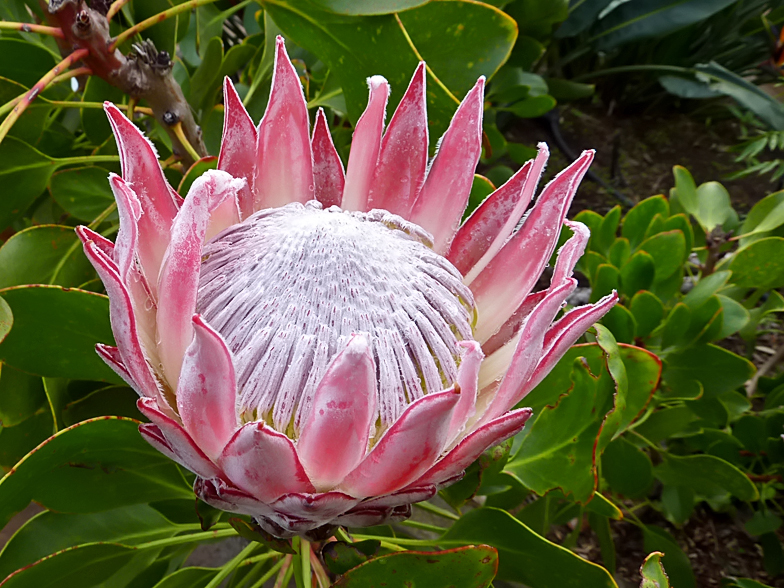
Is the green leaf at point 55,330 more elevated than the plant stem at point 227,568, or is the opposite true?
the green leaf at point 55,330

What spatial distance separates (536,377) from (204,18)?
57.5 inches

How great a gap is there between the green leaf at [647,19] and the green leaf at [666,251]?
2.09 m

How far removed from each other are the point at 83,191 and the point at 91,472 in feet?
2.04

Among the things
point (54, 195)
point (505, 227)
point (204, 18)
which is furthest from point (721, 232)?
point (54, 195)

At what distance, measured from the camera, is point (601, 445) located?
3.05 ft

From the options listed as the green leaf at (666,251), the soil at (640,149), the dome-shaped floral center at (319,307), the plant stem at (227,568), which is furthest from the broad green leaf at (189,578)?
the soil at (640,149)

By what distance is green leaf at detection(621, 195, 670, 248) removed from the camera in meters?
1.59

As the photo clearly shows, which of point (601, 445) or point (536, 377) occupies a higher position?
point (536, 377)

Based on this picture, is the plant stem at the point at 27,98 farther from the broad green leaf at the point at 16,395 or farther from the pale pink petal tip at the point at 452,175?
the pale pink petal tip at the point at 452,175

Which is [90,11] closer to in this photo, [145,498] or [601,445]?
[145,498]

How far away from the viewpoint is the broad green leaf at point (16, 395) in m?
1.01

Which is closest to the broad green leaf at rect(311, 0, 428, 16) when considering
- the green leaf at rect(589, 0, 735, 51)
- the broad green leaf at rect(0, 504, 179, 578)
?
the broad green leaf at rect(0, 504, 179, 578)

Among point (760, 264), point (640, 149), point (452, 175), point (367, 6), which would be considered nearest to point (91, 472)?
point (452, 175)

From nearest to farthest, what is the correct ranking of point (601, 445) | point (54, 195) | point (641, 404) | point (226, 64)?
point (601, 445), point (641, 404), point (54, 195), point (226, 64)
